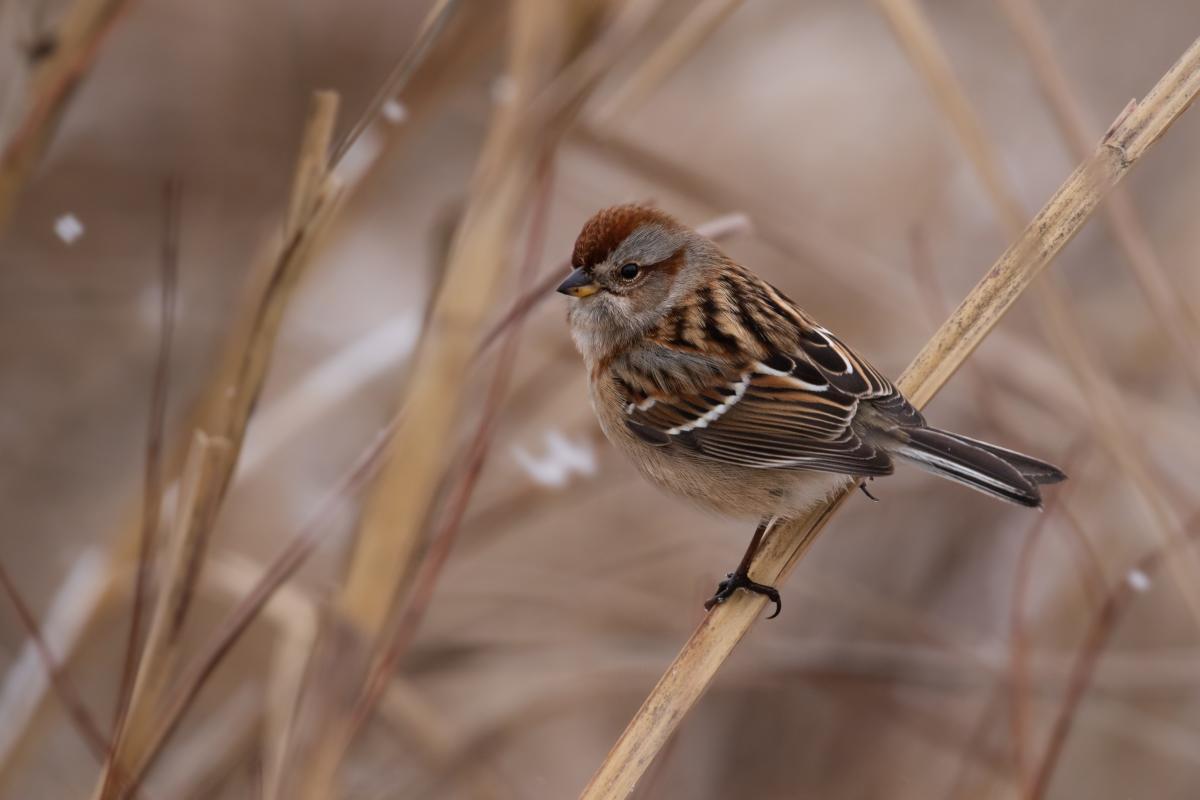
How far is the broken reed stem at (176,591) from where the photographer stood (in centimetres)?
162

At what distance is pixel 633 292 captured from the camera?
238 cm

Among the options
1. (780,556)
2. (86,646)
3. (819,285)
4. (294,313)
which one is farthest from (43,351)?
(780,556)

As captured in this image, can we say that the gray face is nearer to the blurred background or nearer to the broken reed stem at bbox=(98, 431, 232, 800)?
the blurred background

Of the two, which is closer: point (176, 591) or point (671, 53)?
point (176, 591)

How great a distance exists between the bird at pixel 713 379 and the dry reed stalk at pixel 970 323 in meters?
0.21

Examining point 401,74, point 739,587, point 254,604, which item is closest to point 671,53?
point 401,74

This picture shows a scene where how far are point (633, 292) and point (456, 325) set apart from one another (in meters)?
0.50

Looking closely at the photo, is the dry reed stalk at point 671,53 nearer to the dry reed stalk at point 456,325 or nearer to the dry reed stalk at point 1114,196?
the dry reed stalk at point 456,325

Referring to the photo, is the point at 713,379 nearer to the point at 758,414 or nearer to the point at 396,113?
the point at 758,414

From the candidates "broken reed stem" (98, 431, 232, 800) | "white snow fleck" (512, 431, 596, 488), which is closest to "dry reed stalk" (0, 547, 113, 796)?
"broken reed stem" (98, 431, 232, 800)

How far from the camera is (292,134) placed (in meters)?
4.37

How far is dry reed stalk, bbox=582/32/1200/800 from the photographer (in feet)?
5.33

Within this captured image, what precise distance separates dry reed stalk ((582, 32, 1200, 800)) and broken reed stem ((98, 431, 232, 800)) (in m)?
0.61

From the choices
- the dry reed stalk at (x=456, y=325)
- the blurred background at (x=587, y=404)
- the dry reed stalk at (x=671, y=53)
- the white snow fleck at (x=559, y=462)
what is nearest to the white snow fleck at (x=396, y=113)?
the blurred background at (x=587, y=404)
